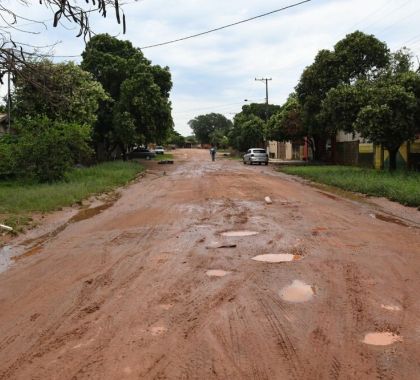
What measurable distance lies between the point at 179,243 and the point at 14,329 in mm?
4340

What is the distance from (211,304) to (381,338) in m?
1.83

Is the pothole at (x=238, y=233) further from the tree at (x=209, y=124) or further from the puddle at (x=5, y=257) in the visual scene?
the tree at (x=209, y=124)

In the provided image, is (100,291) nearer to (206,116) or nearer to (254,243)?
(254,243)

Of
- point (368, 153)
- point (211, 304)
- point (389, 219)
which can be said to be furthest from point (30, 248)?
point (368, 153)

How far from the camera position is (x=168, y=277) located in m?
6.75

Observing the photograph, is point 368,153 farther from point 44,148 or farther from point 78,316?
point 78,316

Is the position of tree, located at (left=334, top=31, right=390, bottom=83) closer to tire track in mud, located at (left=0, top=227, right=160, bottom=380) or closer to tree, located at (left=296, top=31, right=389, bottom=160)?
tree, located at (left=296, top=31, right=389, bottom=160)

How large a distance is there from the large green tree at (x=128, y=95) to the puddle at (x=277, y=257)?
29.3 metres

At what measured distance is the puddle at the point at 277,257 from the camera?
760 cm

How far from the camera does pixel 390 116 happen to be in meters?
20.6

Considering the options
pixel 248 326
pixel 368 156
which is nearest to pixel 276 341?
pixel 248 326

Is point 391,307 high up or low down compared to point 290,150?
up

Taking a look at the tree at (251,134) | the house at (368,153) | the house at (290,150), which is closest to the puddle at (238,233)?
the house at (368,153)

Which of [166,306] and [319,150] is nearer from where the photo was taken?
[166,306]
